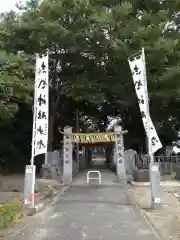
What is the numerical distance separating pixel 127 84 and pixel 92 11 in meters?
5.79

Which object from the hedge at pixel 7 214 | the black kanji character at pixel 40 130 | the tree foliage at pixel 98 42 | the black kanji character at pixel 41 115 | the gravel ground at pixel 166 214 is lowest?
the gravel ground at pixel 166 214

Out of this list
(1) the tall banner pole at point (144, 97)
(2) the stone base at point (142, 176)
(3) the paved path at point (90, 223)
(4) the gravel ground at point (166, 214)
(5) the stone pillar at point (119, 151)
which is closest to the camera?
(3) the paved path at point (90, 223)

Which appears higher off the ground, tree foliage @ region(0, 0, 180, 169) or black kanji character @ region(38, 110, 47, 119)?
tree foliage @ region(0, 0, 180, 169)

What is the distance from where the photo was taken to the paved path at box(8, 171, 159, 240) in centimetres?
750

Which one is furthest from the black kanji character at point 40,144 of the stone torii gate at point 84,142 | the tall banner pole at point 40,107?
the stone torii gate at point 84,142

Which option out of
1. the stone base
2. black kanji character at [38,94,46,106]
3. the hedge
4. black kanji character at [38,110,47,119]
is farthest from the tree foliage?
the hedge

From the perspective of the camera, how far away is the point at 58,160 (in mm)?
26500

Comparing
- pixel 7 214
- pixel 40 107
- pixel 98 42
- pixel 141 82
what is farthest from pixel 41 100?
pixel 98 42

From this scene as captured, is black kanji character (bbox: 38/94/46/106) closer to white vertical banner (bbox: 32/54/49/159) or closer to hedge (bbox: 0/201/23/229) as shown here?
white vertical banner (bbox: 32/54/49/159)

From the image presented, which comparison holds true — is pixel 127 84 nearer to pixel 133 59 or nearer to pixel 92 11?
pixel 92 11

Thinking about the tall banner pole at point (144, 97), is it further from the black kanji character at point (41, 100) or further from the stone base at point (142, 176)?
the stone base at point (142, 176)

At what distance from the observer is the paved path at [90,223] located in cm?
750

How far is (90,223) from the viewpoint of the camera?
8805 millimetres

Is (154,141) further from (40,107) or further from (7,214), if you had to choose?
(7,214)
